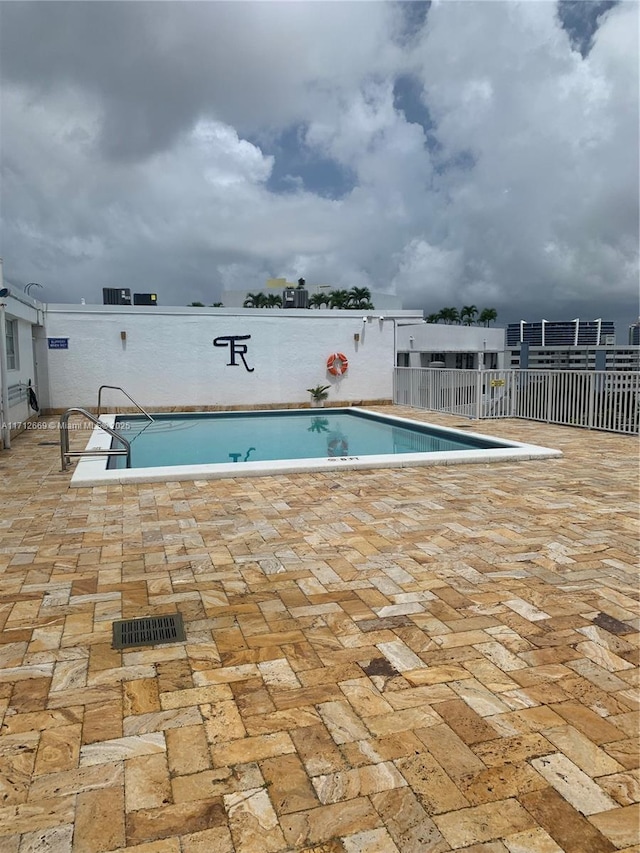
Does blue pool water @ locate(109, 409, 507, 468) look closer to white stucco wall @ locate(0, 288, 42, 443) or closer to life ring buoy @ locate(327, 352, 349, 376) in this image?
life ring buoy @ locate(327, 352, 349, 376)

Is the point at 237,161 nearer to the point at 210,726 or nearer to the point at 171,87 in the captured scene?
the point at 171,87

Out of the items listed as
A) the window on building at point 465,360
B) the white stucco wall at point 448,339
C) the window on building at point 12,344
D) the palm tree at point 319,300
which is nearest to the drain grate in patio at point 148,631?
the window on building at point 12,344

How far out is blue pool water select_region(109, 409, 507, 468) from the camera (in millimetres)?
9008

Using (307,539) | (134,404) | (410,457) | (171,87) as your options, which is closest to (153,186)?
(134,404)

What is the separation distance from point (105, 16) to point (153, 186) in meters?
11.9

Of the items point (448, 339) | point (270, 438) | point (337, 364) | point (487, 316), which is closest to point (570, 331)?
point (448, 339)

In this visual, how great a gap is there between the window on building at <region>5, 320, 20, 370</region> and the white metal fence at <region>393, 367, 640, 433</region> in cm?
831

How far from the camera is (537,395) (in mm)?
11477

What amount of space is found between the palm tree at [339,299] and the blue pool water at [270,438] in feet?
85.7

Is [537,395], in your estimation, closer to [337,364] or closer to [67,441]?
[337,364]

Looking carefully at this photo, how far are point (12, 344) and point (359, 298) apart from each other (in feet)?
98.2

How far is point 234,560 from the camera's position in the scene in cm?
380

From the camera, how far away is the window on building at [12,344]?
1012 cm

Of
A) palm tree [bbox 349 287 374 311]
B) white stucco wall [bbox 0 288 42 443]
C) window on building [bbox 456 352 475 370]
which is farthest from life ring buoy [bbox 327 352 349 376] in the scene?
palm tree [bbox 349 287 374 311]
